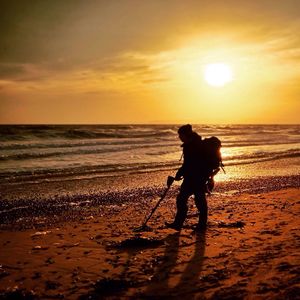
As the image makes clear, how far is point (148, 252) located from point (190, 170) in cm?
186

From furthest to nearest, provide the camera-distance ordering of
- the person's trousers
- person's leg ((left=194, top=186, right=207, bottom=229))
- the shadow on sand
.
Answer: person's leg ((left=194, top=186, right=207, bottom=229))
the person's trousers
the shadow on sand

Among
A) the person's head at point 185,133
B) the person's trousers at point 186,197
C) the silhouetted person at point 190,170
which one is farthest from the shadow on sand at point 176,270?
the person's head at point 185,133

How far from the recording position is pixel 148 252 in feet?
22.2

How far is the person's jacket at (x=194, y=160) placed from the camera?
769 cm

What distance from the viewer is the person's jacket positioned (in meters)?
Result: 7.69

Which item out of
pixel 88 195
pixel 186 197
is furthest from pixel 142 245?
pixel 88 195

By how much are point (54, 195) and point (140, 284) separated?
839 centimetres

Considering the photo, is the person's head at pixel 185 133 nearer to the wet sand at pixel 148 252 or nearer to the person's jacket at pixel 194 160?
the person's jacket at pixel 194 160

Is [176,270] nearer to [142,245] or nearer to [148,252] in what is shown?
[148,252]

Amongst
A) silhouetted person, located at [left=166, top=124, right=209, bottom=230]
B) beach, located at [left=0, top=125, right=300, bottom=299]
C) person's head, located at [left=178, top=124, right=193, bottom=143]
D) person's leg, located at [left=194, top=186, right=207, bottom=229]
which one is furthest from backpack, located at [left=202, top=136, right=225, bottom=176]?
beach, located at [left=0, top=125, right=300, bottom=299]

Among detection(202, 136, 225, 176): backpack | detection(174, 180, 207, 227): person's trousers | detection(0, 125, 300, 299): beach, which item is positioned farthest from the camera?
detection(174, 180, 207, 227): person's trousers

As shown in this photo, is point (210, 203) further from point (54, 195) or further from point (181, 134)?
point (54, 195)

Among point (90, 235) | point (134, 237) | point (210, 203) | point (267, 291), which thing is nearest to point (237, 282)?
point (267, 291)

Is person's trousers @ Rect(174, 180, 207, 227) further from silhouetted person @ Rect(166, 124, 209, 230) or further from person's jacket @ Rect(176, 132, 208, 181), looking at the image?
person's jacket @ Rect(176, 132, 208, 181)
